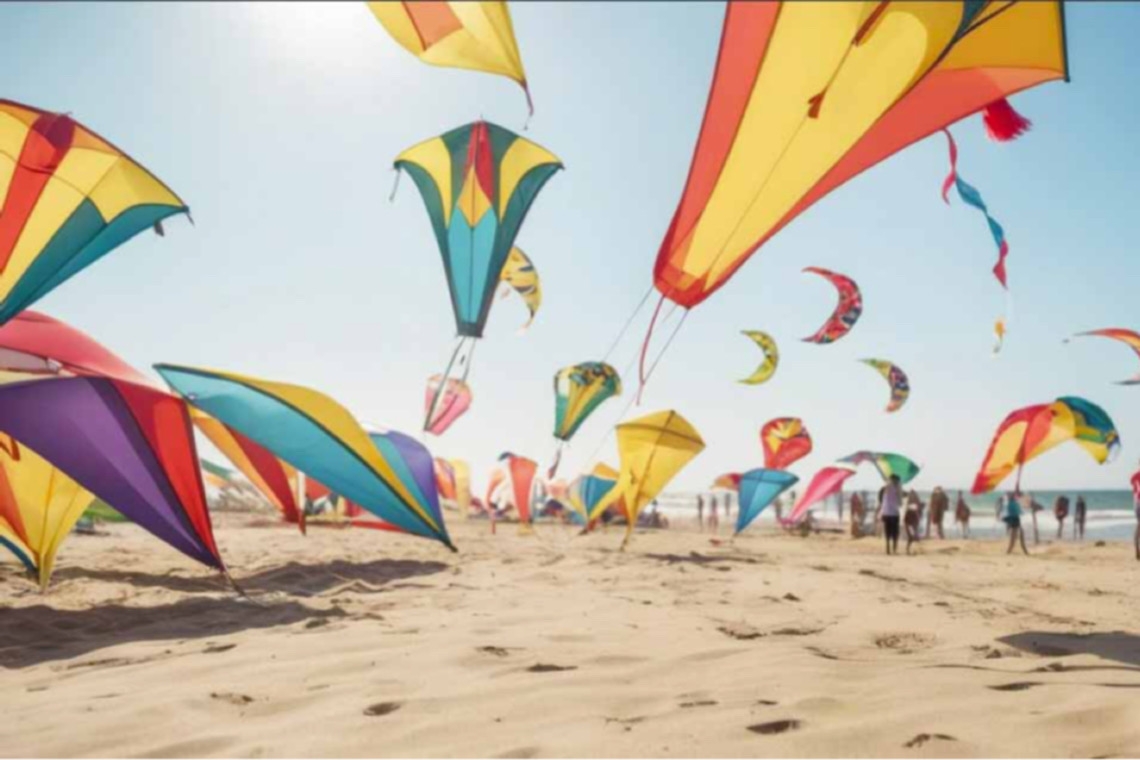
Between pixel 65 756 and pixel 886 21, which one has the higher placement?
pixel 886 21

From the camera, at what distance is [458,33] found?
321 cm

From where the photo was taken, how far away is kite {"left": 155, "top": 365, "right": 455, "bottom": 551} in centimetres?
671

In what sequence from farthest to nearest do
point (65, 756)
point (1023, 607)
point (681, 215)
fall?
point (1023, 607), point (681, 215), point (65, 756)

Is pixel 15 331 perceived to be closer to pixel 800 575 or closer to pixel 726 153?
pixel 726 153

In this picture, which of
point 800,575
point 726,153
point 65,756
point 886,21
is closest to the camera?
point 65,756

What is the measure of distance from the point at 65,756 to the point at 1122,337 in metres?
13.5

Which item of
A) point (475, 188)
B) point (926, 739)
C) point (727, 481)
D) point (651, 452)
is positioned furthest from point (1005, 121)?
point (727, 481)

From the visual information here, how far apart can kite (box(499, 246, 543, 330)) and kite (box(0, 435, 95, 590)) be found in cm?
935

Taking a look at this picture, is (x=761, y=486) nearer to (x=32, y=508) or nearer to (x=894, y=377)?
(x=894, y=377)

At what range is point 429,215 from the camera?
8586 millimetres

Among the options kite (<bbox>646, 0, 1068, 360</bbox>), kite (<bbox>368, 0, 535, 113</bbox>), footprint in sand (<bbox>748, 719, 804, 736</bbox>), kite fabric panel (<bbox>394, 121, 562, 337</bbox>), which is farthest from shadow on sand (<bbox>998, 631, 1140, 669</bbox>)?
kite fabric panel (<bbox>394, 121, 562, 337</bbox>)

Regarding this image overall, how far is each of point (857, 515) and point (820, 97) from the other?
20.8 meters

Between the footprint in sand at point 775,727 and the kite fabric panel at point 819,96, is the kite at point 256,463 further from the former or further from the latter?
the footprint in sand at point 775,727

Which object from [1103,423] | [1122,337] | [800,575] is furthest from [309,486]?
[1103,423]
